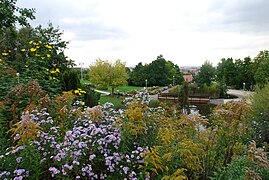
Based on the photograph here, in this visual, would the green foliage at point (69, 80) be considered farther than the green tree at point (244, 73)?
No

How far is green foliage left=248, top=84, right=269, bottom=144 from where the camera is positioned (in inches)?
208

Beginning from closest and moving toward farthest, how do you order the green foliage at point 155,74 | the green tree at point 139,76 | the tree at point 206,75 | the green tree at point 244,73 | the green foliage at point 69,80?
1. the green foliage at point 69,80
2. the tree at point 206,75
3. the green tree at point 244,73
4. the green foliage at point 155,74
5. the green tree at point 139,76

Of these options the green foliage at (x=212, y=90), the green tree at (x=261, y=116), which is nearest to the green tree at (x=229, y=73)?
the green foliage at (x=212, y=90)

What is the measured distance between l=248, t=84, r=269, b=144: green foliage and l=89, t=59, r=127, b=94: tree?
1715 cm

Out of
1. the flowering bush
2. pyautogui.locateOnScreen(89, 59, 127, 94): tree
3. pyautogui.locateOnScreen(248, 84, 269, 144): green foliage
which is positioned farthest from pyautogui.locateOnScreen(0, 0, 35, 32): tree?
pyautogui.locateOnScreen(89, 59, 127, 94): tree

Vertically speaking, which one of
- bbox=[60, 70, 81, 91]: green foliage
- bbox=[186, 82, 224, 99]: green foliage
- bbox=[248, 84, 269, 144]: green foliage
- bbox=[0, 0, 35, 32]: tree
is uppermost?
bbox=[0, 0, 35, 32]: tree

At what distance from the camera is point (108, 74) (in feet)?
77.3

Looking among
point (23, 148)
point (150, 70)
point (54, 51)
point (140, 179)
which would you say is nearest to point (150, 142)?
point (140, 179)

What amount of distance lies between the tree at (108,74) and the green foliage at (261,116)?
17.1m

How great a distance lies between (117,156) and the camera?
7.00 ft

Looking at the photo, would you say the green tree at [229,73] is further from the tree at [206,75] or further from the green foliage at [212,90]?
the green foliage at [212,90]

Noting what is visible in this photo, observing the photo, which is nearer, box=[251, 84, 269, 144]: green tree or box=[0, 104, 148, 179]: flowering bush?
box=[0, 104, 148, 179]: flowering bush

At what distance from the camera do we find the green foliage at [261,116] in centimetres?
529

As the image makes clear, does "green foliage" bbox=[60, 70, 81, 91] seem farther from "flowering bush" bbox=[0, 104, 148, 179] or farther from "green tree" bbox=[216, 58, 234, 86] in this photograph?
"green tree" bbox=[216, 58, 234, 86]
